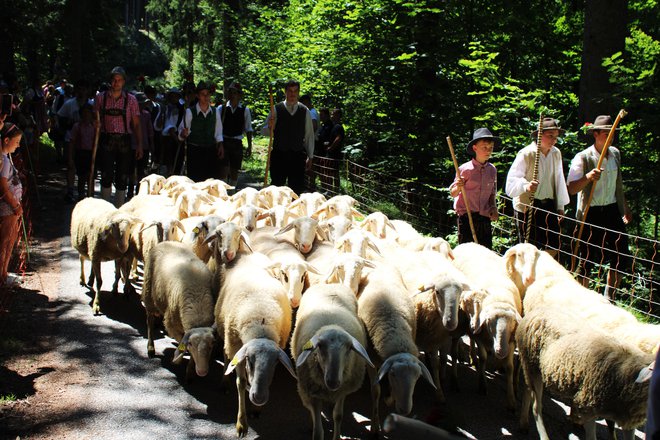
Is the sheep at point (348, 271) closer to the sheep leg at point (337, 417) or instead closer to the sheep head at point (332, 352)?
the sheep head at point (332, 352)

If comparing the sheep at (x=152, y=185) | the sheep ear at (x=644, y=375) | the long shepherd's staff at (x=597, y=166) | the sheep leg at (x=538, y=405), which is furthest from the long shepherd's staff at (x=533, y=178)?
the sheep at (x=152, y=185)

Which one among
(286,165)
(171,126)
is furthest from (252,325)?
(171,126)

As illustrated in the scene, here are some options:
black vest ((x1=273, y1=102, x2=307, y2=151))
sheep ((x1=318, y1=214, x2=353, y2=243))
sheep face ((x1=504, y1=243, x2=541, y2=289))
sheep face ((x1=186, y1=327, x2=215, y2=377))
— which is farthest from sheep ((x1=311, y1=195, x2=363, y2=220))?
sheep face ((x1=186, y1=327, x2=215, y2=377))

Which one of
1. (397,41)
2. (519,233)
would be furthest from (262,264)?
(397,41)

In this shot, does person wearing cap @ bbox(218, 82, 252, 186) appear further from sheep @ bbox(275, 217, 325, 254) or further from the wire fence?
sheep @ bbox(275, 217, 325, 254)

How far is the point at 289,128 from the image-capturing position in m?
11.1

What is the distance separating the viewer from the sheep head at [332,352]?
15.6 feet

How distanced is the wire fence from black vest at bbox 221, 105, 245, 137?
2.07 metres

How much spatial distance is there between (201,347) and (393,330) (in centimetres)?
171

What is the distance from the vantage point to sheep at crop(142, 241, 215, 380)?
5.70 metres

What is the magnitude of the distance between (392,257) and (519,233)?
79.0 inches

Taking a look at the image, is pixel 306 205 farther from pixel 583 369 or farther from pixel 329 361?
pixel 583 369

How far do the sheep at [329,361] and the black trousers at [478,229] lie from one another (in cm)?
311

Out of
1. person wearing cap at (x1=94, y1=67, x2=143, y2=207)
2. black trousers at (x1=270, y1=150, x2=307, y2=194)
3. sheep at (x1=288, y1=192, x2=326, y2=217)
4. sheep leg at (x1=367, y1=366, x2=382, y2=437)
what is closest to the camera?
sheep leg at (x1=367, y1=366, x2=382, y2=437)
